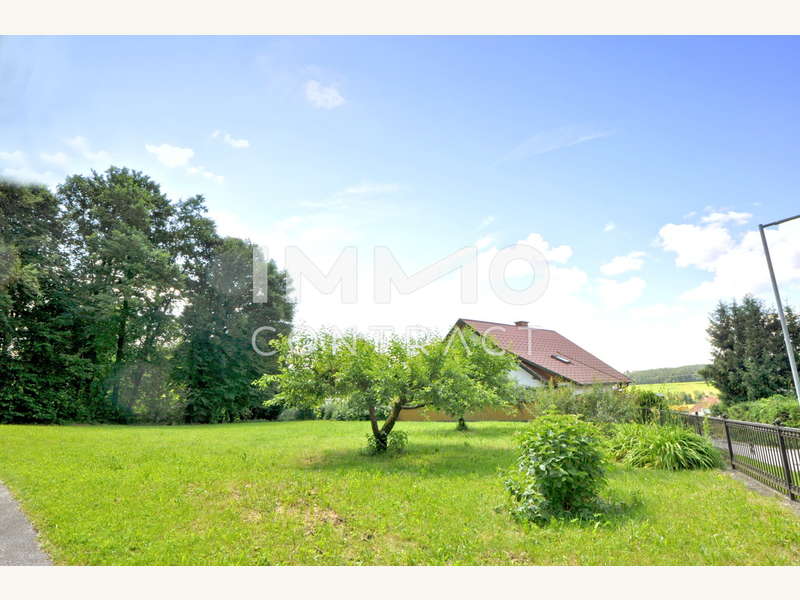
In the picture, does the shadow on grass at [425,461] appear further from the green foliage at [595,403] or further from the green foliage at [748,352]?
the green foliage at [748,352]

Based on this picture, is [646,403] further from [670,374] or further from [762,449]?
[670,374]

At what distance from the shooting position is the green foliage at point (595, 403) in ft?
43.6

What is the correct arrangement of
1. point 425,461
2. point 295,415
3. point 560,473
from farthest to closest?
point 295,415 < point 425,461 < point 560,473

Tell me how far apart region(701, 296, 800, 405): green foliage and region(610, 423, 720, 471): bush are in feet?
53.8

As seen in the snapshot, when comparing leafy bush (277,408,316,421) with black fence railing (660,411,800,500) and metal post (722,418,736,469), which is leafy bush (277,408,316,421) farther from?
metal post (722,418,736,469)

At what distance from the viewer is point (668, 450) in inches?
368

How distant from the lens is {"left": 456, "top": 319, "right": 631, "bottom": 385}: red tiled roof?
87.0 ft

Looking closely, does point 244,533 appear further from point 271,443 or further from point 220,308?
point 220,308

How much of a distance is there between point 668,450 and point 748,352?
1826cm

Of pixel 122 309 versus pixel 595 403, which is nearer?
pixel 595 403

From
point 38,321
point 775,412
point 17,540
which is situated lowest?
point 17,540

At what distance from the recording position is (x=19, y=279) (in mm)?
20438

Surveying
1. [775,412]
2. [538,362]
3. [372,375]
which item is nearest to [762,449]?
[372,375]
